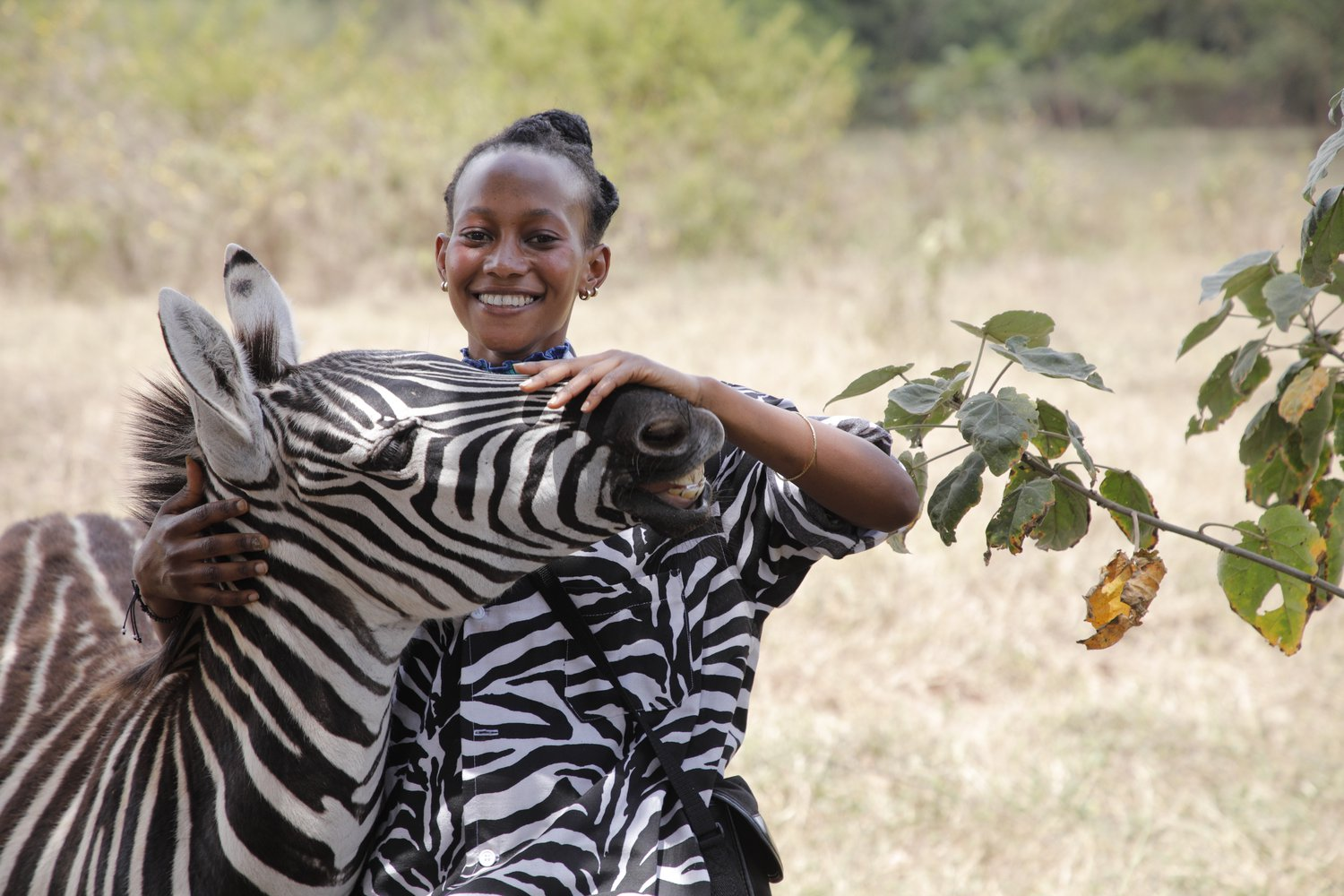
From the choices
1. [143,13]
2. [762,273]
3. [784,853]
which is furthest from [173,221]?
[784,853]

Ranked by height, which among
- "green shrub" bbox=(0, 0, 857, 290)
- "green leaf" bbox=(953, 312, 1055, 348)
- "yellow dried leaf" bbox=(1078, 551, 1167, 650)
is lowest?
"yellow dried leaf" bbox=(1078, 551, 1167, 650)

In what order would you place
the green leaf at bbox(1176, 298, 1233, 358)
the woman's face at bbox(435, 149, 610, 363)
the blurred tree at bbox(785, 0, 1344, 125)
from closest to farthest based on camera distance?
the woman's face at bbox(435, 149, 610, 363) < the green leaf at bbox(1176, 298, 1233, 358) < the blurred tree at bbox(785, 0, 1344, 125)

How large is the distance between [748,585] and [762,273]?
9.76 m

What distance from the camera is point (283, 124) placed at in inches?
466

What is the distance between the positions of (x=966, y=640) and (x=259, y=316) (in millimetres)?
3446

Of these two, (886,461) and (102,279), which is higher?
(102,279)

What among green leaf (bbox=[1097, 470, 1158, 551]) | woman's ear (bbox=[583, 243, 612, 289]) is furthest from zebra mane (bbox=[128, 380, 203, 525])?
green leaf (bbox=[1097, 470, 1158, 551])

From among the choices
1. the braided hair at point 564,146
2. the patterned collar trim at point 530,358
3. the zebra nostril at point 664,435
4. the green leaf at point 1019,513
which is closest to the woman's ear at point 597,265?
the braided hair at point 564,146

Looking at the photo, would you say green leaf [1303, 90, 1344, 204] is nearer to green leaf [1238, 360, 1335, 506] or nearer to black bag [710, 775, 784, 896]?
green leaf [1238, 360, 1335, 506]

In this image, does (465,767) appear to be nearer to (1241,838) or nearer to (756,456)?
(756,456)

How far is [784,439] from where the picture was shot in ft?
5.70

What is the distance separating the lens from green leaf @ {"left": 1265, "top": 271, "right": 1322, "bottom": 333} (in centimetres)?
203

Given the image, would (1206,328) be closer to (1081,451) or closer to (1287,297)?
(1287,297)

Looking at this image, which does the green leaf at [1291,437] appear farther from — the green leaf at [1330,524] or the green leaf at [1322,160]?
the green leaf at [1322,160]
